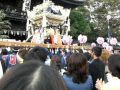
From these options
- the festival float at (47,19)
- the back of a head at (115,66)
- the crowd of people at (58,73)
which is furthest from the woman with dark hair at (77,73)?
the festival float at (47,19)

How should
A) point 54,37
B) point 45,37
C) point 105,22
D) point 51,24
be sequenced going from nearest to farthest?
1. point 54,37
2. point 45,37
3. point 51,24
4. point 105,22

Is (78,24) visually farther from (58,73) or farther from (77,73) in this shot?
(58,73)

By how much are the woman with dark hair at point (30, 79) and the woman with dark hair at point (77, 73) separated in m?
2.62

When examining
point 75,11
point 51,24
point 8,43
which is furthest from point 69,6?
point 8,43

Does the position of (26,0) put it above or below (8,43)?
above

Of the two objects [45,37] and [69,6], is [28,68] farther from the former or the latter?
[69,6]

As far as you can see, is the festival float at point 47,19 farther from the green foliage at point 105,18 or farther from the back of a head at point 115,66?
the back of a head at point 115,66

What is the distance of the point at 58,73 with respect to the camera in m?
1.32

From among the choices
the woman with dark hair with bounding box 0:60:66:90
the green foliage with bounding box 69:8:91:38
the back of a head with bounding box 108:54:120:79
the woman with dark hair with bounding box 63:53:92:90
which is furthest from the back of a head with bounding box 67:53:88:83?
the green foliage with bounding box 69:8:91:38

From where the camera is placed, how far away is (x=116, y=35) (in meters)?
33.3

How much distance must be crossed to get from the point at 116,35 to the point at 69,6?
212 inches

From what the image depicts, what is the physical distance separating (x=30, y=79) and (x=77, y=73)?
2741mm

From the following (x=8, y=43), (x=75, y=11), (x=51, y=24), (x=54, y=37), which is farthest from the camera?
(x=75, y=11)

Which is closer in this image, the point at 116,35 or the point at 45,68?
the point at 45,68
